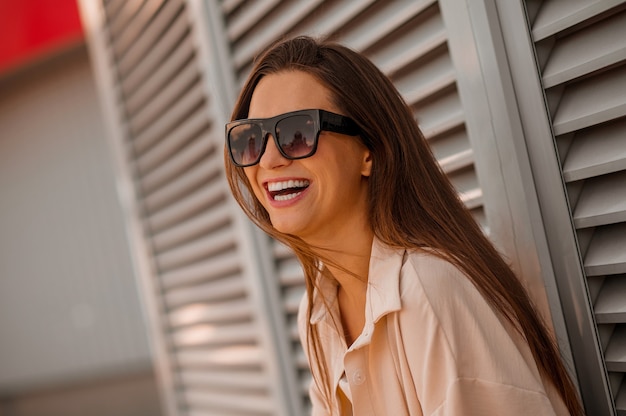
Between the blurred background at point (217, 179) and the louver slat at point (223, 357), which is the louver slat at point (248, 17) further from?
the louver slat at point (223, 357)

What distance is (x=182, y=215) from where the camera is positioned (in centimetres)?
408

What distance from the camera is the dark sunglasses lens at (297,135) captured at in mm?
1695

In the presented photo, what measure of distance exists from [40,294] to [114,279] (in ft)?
4.06

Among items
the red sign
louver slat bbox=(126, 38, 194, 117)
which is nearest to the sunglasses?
louver slat bbox=(126, 38, 194, 117)

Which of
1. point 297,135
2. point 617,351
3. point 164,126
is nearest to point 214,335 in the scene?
point 164,126

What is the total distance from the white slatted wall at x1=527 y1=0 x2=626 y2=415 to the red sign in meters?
6.19

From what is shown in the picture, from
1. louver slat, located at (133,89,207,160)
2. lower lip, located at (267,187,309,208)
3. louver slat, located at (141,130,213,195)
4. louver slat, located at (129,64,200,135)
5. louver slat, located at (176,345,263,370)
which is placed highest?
louver slat, located at (129,64,200,135)

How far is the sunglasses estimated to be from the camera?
1690 mm

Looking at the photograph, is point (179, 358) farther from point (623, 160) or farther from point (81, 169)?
point (81, 169)

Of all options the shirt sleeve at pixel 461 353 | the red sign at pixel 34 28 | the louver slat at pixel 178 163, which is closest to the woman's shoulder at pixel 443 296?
the shirt sleeve at pixel 461 353

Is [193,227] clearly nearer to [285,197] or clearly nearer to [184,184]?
[184,184]

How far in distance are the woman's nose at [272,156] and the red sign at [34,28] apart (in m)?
5.94

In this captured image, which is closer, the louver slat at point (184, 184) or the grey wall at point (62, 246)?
the louver slat at point (184, 184)

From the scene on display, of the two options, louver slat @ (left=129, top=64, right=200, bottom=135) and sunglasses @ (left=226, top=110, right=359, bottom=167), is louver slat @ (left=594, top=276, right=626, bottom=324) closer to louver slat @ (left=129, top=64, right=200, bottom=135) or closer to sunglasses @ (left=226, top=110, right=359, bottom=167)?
sunglasses @ (left=226, top=110, right=359, bottom=167)
